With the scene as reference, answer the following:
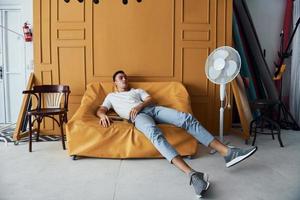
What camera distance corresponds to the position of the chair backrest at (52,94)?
350cm

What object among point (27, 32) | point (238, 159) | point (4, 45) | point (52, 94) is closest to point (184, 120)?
point (238, 159)

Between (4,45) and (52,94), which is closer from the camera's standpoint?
(52,94)

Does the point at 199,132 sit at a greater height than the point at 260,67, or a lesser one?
lesser

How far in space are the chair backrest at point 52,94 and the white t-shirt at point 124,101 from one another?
23.9 inches

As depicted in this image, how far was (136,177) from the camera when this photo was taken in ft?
7.63

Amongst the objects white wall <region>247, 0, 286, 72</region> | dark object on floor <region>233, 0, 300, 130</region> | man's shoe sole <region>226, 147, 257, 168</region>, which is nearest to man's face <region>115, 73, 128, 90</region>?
man's shoe sole <region>226, 147, 257, 168</region>

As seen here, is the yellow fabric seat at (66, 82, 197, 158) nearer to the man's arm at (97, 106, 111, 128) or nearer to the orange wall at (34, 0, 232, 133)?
the man's arm at (97, 106, 111, 128)

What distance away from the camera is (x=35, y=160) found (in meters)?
2.78

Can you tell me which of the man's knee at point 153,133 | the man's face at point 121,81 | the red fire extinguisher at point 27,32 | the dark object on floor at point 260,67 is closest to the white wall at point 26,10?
the red fire extinguisher at point 27,32

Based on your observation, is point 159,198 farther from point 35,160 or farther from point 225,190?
point 35,160

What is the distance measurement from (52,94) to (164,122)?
1.80 metres

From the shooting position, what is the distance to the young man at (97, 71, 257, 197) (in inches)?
87.7

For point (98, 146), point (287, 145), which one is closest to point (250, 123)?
point (287, 145)

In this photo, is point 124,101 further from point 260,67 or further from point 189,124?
point 260,67
